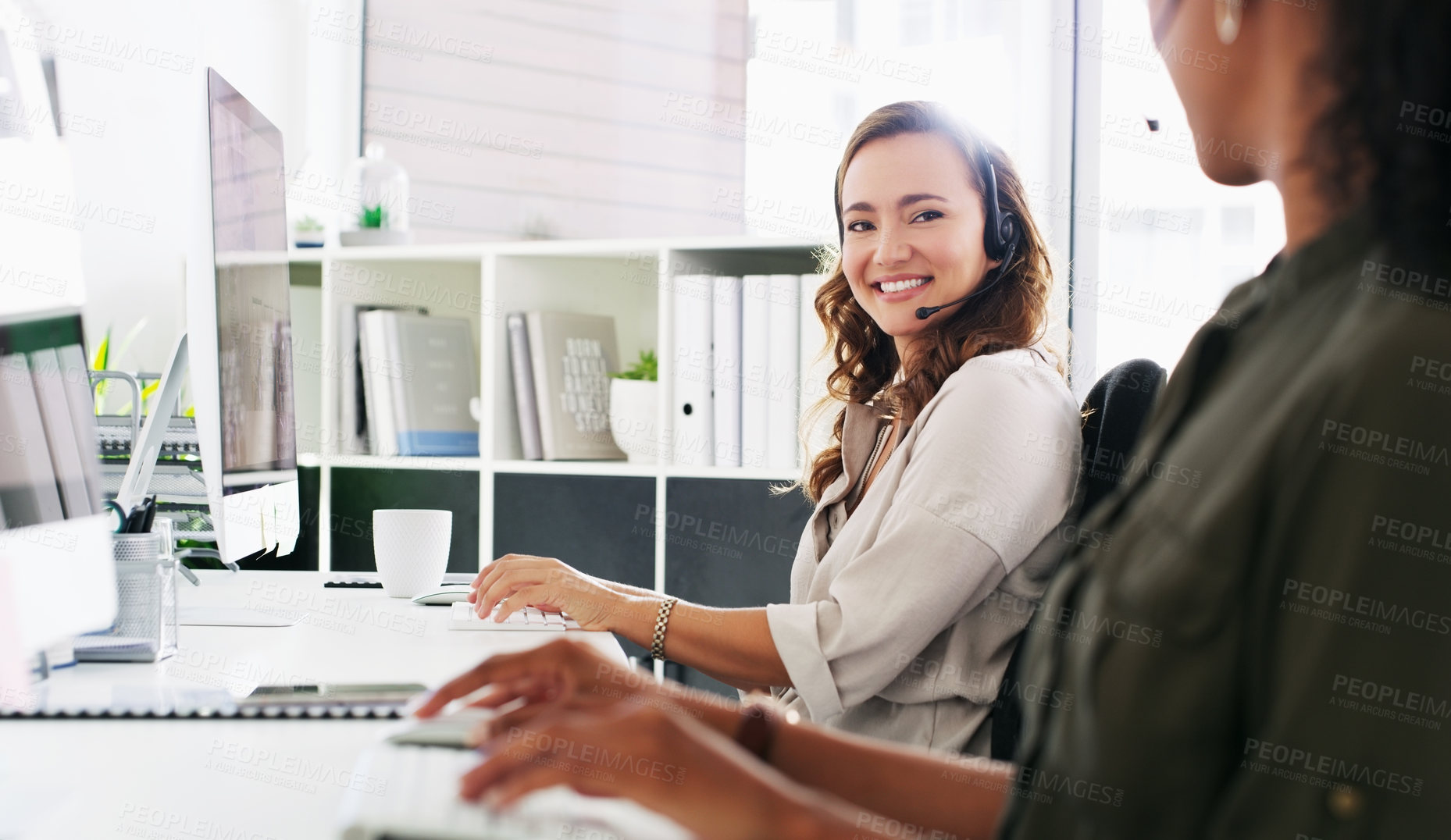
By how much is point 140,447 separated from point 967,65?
1.80 m

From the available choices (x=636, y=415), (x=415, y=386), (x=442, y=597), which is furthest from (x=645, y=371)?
(x=442, y=597)

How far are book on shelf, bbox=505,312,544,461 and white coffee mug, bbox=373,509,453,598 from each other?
0.82 meters

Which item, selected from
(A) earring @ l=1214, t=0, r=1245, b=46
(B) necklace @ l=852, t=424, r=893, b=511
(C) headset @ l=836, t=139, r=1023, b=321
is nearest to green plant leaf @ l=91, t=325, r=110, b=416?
(B) necklace @ l=852, t=424, r=893, b=511

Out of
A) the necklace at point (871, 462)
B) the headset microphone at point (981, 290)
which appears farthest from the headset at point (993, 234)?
the necklace at point (871, 462)

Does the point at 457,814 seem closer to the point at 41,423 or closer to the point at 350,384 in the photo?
the point at 41,423

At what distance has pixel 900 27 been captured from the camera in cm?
235

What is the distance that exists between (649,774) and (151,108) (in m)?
2.37

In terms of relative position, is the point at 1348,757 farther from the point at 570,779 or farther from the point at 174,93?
the point at 174,93

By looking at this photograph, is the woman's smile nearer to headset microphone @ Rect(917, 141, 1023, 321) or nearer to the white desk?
headset microphone @ Rect(917, 141, 1023, 321)

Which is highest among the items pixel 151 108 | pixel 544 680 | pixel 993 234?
pixel 151 108

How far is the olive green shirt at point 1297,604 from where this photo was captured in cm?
44

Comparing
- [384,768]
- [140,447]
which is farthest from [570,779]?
[140,447]

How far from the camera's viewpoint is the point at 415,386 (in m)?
2.46

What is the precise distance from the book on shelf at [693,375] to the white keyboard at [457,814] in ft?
5.07
